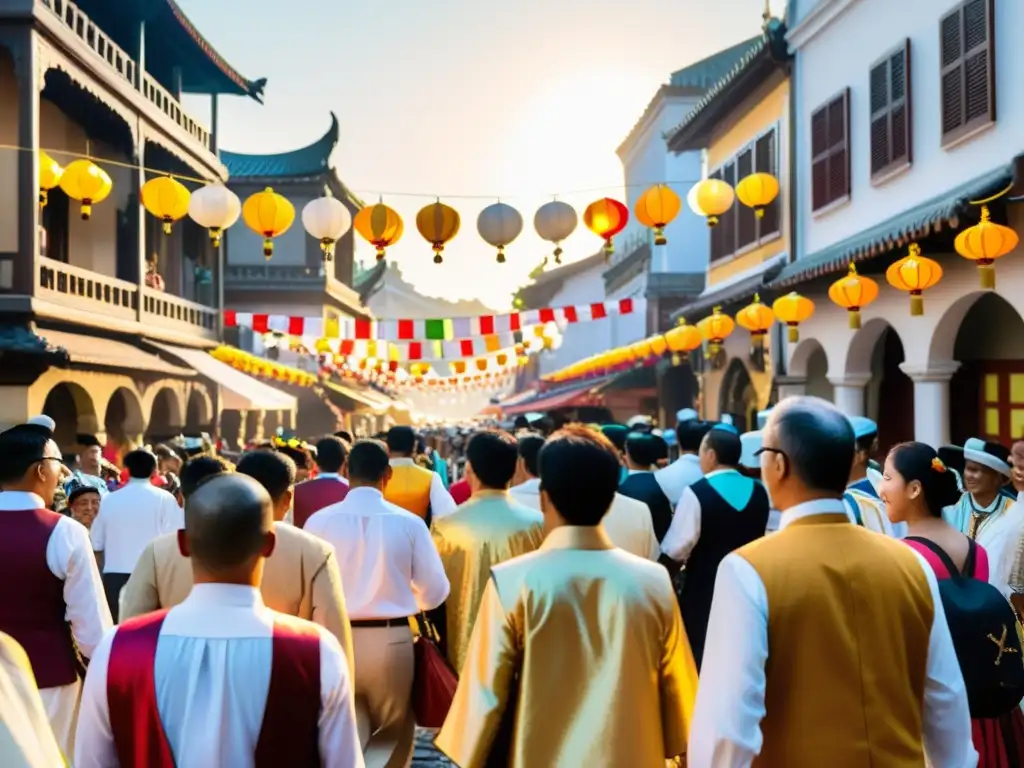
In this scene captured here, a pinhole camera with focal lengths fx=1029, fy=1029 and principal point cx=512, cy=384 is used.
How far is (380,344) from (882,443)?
1169 cm

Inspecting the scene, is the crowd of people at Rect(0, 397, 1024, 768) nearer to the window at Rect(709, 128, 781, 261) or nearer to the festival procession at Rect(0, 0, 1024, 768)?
the festival procession at Rect(0, 0, 1024, 768)

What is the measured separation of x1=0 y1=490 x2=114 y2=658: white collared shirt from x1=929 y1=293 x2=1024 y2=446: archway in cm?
924

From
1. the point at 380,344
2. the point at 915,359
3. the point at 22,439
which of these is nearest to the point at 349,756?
the point at 22,439

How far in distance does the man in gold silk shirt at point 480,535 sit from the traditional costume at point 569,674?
1.94 metres

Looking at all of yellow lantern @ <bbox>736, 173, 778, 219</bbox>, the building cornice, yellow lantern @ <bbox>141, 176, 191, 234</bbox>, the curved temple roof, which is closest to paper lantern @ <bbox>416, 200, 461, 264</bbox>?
yellow lantern @ <bbox>141, 176, 191, 234</bbox>

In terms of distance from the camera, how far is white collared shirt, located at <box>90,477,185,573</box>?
6879mm

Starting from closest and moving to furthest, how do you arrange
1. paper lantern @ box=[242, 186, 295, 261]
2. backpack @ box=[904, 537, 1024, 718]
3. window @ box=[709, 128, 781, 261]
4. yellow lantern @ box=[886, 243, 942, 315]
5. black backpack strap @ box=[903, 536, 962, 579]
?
backpack @ box=[904, 537, 1024, 718] < black backpack strap @ box=[903, 536, 962, 579] < yellow lantern @ box=[886, 243, 942, 315] < paper lantern @ box=[242, 186, 295, 261] < window @ box=[709, 128, 781, 261]

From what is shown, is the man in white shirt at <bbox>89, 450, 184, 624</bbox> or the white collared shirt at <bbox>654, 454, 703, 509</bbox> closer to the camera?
the man in white shirt at <bbox>89, 450, 184, 624</bbox>

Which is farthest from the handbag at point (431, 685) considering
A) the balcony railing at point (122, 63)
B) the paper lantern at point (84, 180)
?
the balcony railing at point (122, 63)

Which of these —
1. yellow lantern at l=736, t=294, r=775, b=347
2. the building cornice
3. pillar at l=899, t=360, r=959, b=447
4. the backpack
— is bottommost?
the backpack

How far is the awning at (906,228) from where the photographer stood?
28.5ft

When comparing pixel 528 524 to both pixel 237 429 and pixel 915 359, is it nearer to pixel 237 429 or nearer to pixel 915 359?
pixel 915 359

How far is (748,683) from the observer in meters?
2.69

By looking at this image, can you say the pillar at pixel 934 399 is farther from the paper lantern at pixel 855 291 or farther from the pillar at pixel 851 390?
the pillar at pixel 851 390
